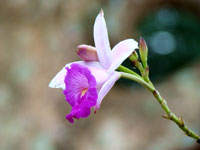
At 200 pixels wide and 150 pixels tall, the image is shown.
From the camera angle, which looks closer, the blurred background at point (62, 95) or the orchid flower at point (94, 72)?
the orchid flower at point (94, 72)

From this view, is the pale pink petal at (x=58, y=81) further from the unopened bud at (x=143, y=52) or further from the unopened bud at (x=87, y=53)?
the unopened bud at (x=143, y=52)

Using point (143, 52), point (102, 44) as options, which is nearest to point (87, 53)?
point (102, 44)

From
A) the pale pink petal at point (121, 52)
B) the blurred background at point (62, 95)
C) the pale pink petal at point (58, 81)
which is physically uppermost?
the pale pink petal at point (121, 52)

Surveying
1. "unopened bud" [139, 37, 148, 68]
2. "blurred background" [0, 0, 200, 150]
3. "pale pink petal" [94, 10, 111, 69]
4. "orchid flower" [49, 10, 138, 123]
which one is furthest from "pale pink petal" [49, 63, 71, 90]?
"blurred background" [0, 0, 200, 150]

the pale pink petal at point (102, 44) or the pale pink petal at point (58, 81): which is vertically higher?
the pale pink petal at point (102, 44)

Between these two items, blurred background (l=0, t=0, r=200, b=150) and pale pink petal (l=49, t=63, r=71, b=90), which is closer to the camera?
pale pink petal (l=49, t=63, r=71, b=90)

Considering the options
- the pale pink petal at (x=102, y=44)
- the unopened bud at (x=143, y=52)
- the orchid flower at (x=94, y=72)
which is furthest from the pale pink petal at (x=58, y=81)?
the unopened bud at (x=143, y=52)

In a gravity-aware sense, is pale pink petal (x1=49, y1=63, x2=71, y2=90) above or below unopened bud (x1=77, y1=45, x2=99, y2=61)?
below

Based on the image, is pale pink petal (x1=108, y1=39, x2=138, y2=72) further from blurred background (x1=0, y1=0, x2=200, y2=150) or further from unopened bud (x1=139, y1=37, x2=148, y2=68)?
blurred background (x1=0, y1=0, x2=200, y2=150)

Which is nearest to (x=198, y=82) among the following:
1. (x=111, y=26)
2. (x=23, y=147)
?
(x=111, y=26)
